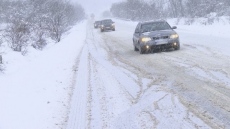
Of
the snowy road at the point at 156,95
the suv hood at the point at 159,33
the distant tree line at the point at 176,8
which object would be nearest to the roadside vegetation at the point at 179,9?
the distant tree line at the point at 176,8

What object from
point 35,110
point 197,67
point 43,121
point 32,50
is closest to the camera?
point 43,121

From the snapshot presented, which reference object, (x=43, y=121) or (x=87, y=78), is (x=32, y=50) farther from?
(x=43, y=121)

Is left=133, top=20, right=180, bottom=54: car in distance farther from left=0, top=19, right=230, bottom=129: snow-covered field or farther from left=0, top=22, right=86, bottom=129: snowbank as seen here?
left=0, top=22, right=86, bottom=129: snowbank

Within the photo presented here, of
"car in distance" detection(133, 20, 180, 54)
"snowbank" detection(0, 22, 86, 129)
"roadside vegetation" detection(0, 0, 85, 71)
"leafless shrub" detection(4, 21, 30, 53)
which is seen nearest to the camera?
"snowbank" detection(0, 22, 86, 129)

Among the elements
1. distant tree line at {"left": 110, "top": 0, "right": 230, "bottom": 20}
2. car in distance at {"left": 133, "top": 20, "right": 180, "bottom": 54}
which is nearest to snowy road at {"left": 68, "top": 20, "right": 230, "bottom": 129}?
car in distance at {"left": 133, "top": 20, "right": 180, "bottom": 54}

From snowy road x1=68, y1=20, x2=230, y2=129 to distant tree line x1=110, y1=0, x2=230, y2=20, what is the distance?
111 ft

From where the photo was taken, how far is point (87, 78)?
11328 mm

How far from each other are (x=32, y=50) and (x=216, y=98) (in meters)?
19.1

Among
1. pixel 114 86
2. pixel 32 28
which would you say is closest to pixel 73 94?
pixel 114 86

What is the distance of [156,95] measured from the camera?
8.11 metres

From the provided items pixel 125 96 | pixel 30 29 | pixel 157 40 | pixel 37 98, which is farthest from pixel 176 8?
pixel 125 96

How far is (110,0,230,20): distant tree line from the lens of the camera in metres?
49.3

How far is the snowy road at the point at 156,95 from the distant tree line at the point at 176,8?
3395 cm

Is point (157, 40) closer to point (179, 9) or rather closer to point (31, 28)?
point (31, 28)
